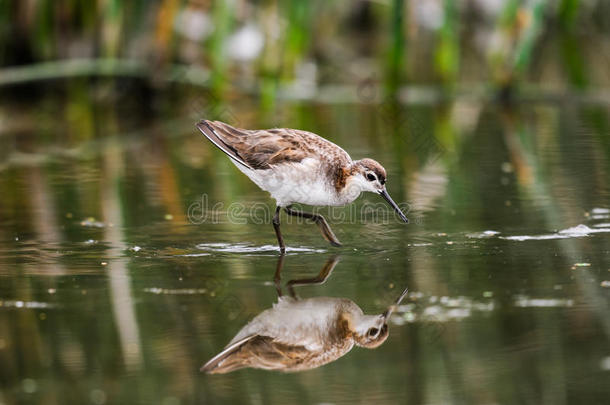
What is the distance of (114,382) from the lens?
5.17 m

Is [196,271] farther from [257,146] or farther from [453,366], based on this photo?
[453,366]

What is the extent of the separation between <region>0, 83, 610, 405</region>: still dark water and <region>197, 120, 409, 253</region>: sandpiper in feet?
1.00

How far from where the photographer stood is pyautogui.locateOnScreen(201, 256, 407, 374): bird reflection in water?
17.8 ft

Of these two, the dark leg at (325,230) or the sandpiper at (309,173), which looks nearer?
the dark leg at (325,230)

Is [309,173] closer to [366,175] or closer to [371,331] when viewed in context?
[366,175]

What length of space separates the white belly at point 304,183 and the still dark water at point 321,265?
0.32 meters

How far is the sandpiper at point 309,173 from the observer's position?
8211mm

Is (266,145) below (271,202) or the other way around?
the other way around

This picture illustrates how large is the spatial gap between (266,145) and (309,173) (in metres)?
0.52

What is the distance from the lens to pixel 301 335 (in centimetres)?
583

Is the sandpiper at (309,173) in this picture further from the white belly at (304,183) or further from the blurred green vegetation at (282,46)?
the blurred green vegetation at (282,46)

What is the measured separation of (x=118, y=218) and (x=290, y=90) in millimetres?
6586

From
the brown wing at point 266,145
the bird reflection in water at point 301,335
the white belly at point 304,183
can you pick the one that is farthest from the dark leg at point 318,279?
the brown wing at point 266,145

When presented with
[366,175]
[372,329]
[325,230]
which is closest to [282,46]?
[366,175]
